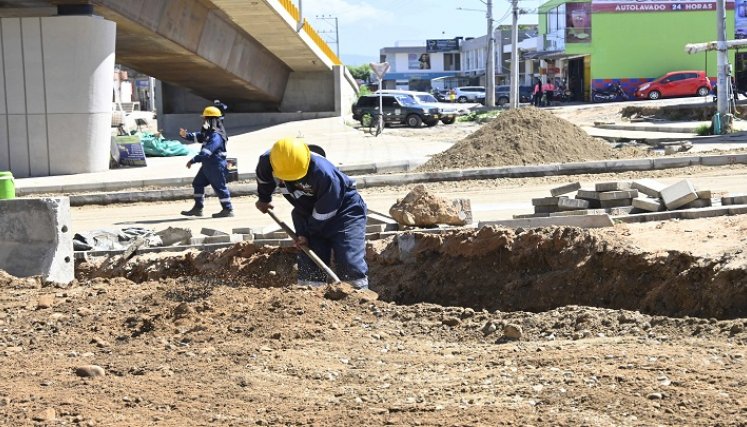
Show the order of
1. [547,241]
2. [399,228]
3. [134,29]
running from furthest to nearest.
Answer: [134,29] → [399,228] → [547,241]

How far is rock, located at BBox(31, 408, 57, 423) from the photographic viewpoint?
16.7ft

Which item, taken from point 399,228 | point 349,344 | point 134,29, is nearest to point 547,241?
point 399,228

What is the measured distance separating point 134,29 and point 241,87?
10376 millimetres

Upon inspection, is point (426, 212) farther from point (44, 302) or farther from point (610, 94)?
point (610, 94)

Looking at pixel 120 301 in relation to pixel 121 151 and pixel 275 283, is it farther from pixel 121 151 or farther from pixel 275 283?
pixel 121 151

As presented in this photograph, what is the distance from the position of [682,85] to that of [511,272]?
4401 cm

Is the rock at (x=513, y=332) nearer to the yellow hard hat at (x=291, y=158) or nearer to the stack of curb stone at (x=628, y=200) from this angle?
the yellow hard hat at (x=291, y=158)

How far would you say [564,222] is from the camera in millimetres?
10211

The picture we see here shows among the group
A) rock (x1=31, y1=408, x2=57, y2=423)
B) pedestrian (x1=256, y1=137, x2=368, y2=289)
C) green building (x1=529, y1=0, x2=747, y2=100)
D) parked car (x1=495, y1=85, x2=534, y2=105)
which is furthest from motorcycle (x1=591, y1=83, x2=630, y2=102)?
rock (x1=31, y1=408, x2=57, y2=423)

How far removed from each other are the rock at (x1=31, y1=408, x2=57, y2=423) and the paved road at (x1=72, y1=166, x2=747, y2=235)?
7530mm

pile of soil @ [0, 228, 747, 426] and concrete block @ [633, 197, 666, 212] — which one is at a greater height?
concrete block @ [633, 197, 666, 212]

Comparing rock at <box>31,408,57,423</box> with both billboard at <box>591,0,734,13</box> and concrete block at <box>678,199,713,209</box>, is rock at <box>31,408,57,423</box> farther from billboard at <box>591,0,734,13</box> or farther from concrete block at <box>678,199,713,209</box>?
billboard at <box>591,0,734,13</box>

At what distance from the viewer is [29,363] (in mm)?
6277

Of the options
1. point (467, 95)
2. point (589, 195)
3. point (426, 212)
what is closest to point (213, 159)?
point (426, 212)
